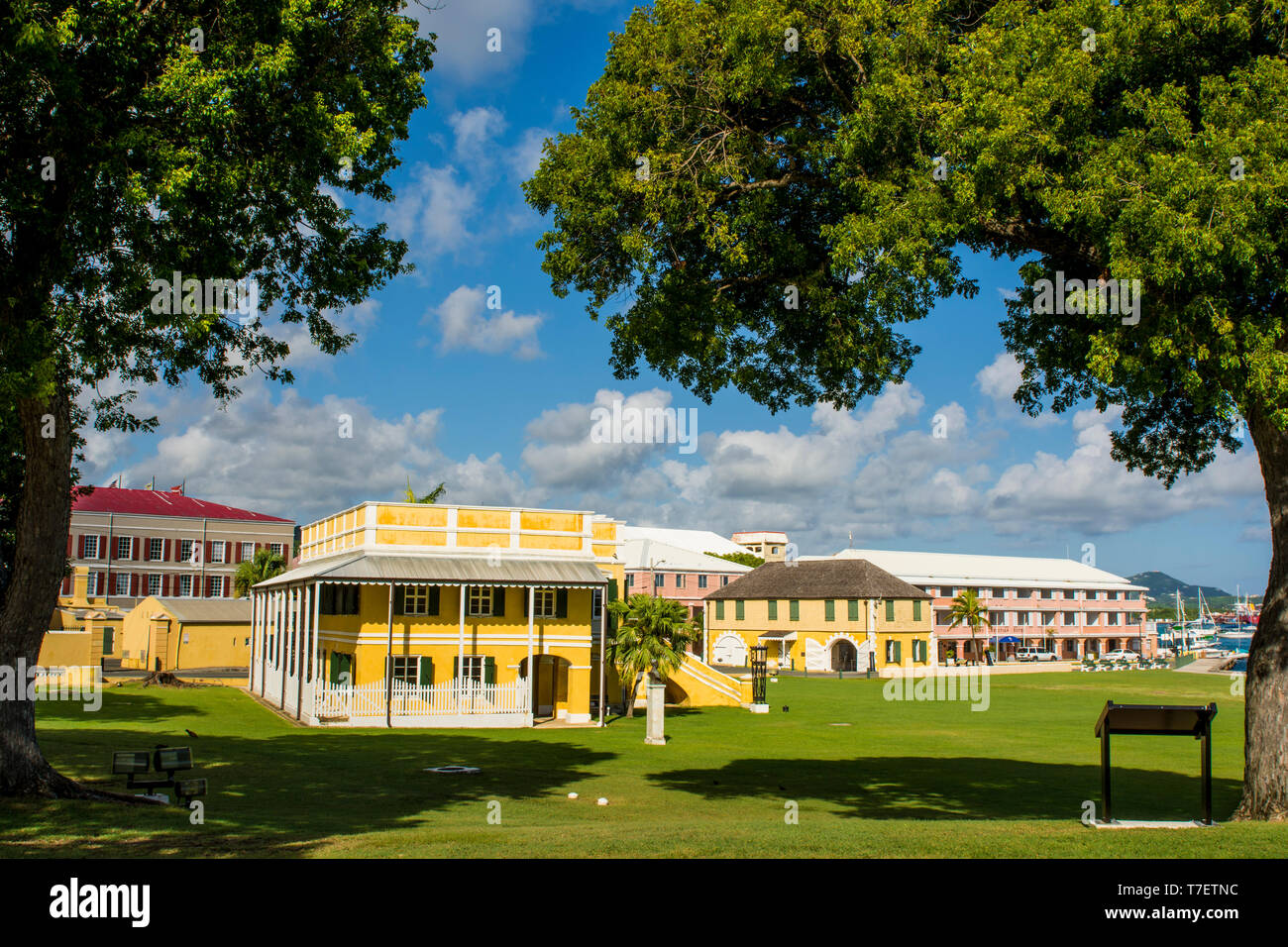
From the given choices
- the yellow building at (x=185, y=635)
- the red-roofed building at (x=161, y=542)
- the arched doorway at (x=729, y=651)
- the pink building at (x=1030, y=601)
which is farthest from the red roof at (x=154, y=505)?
the pink building at (x=1030, y=601)

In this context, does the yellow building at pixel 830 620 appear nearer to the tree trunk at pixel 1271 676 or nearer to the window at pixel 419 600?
the window at pixel 419 600

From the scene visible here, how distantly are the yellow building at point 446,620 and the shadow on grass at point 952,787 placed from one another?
10.5 m

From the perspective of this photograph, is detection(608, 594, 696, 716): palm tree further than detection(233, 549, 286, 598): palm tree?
No

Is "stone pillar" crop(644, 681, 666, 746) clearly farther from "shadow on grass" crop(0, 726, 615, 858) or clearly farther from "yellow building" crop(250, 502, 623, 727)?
"yellow building" crop(250, 502, 623, 727)

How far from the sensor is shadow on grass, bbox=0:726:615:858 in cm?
965

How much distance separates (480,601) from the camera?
31500 millimetres

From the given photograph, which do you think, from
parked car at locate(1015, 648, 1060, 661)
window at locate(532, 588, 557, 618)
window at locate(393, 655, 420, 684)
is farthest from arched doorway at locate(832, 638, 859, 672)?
window at locate(393, 655, 420, 684)

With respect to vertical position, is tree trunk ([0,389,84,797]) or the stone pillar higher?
tree trunk ([0,389,84,797])

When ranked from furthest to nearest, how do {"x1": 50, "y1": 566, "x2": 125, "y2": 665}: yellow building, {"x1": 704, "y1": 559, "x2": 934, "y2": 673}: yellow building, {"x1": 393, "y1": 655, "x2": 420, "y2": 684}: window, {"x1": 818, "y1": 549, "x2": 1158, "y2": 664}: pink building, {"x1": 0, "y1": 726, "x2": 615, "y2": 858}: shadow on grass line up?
{"x1": 818, "y1": 549, "x2": 1158, "y2": 664}: pink building < {"x1": 704, "y1": 559, "x2": 934, "y2": 673}: yellow building < {"x1": 50, "y1": 566, "x2": 125, "y2": 665}: yellow building < {"x1": 393, "y1": 655, "x2": 420, "y2": 684}: window < {"x1": 0, "y1": 726, "x2": 615, "y2": 858}: shadow on grass

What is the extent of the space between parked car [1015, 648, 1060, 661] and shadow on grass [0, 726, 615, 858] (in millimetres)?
67465

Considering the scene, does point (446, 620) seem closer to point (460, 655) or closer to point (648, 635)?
point (460, 655)

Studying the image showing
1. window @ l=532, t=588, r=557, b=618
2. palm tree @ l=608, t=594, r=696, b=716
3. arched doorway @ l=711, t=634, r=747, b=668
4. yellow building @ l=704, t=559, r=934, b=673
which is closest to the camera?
window @ l=532, t=588, r=557, b=618

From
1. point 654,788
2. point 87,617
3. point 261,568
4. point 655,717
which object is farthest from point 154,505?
point 654,788

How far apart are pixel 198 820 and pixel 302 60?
9.11 metres
